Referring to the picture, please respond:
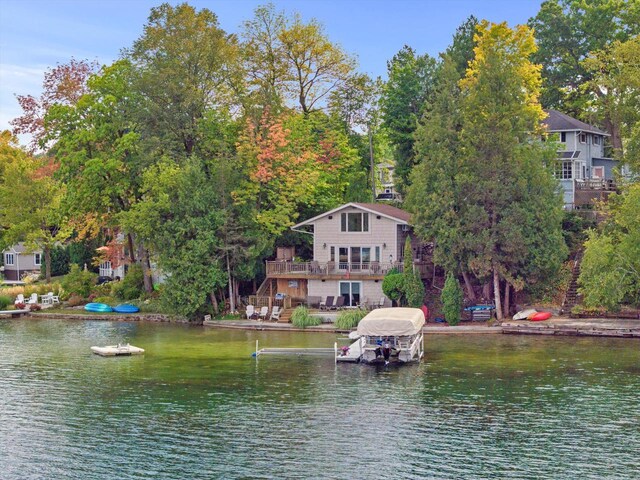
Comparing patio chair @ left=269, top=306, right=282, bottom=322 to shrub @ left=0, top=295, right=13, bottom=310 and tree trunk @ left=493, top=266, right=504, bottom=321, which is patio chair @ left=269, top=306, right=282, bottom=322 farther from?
shrub @ left=0, top=295, right=13, bottom=310

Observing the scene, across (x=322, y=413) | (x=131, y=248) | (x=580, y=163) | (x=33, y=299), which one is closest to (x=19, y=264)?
(x=33, y=299)

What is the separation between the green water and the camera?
28.3 metres

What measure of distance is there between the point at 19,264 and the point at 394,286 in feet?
165

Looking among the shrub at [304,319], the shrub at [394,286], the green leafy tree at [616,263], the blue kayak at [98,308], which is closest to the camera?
the green leafy tree at [616,263]

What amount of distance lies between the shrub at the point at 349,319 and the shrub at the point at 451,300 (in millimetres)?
5094

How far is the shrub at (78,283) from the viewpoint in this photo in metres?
72.5

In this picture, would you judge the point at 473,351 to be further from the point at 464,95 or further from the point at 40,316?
the point at 40,316

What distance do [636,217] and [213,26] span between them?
35.6 metres

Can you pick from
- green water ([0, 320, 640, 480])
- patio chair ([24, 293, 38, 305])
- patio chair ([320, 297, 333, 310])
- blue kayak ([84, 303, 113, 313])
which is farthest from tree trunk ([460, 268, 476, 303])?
patio chair ([24, 293, 38, 305])

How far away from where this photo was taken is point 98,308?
68000mm

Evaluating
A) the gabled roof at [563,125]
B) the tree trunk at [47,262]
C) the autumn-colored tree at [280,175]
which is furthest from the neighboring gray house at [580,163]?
the tree trunk at [47,262]

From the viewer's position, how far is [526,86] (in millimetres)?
68375

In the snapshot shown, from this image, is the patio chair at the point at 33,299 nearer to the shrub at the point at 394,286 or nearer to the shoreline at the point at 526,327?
the shoreline at the point at 526,327

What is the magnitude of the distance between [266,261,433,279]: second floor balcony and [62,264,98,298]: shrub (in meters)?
18.5
